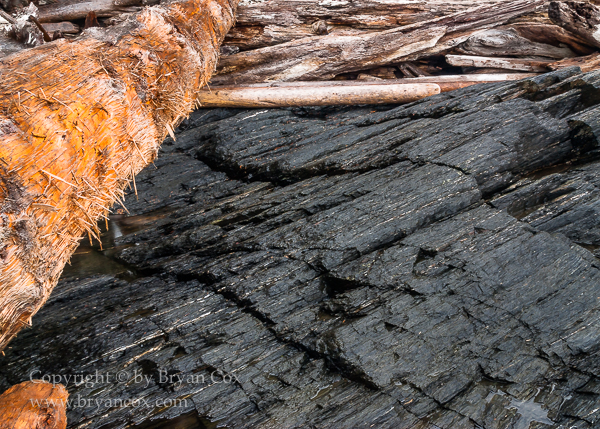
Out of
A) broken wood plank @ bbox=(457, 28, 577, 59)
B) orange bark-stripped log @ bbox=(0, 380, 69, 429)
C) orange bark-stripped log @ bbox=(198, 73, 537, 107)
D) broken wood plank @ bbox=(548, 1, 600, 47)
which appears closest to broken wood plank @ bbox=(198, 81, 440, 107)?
orange bark-stripped log @ bbox=(198, 73, 537, 107)

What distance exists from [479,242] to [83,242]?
18.6ft

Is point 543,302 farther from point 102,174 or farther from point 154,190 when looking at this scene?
point 154,190

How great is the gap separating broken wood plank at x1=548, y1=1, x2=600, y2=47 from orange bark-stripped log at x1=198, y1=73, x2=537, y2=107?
1.34 m

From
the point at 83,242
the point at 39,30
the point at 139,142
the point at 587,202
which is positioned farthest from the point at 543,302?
the point at 39,30

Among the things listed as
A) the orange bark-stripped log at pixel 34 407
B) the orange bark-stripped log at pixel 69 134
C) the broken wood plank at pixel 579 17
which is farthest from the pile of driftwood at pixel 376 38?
the orange bark-stripped log at pixel 34 407

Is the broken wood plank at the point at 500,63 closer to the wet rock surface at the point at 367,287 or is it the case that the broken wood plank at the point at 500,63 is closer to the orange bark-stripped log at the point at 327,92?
the orange bark-stripped log at the point at 327,92

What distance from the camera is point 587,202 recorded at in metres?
5.36

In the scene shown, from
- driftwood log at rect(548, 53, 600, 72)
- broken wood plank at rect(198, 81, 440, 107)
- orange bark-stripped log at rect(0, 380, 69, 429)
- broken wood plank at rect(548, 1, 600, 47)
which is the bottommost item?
orange bark-stripped log at rect(0, 380, 69, 429)

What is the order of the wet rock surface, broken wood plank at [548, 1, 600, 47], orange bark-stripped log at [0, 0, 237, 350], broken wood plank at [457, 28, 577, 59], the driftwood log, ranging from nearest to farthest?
orange bark-stripped log at [0, 0, 237, 350], the wet rock surface, the driftwood log, broken wood plank at [548, 1, 600, 47], broken wood plank at [457, 28, 577, 59]

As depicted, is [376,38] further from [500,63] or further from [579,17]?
[579,17]

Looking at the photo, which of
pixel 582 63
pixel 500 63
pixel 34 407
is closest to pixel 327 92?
pixel 500 63

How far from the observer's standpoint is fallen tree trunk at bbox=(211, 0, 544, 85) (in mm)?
9227

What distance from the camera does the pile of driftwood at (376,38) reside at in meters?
8.64

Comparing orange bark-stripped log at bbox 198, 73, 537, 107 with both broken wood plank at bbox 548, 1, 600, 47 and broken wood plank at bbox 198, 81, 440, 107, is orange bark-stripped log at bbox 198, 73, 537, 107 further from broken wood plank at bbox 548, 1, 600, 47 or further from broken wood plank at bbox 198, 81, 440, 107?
broken wood plank at bbox 548, 1, 600, 47
